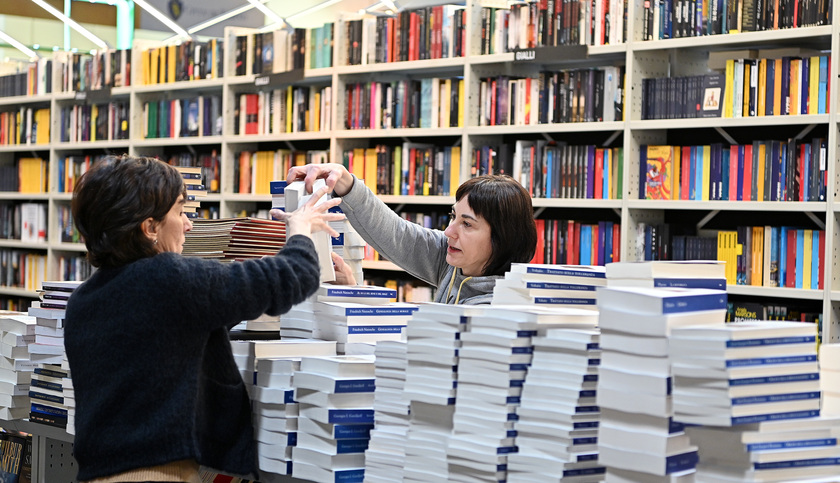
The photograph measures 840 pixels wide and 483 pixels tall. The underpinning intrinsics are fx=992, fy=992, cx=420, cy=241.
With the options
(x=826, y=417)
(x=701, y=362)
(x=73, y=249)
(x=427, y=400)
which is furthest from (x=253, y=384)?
(x=73, y=249)

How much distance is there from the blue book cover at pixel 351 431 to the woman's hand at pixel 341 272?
56cm

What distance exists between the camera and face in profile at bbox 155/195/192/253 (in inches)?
77.0

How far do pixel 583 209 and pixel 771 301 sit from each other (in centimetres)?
109

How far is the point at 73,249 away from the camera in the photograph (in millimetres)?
6863

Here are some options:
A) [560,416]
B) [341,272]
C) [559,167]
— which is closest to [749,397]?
[560,416]

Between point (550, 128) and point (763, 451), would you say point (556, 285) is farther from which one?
point (550, 128)

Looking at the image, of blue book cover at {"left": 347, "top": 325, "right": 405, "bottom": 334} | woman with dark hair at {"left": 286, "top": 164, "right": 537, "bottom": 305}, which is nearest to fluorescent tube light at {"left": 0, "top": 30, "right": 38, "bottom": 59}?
woman with dark hair at {"left": 286, "top": 164, "right": 537, "bottom": 305}

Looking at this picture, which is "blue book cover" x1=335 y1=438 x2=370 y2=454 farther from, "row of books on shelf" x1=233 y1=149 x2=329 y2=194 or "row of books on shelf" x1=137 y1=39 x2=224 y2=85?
"row of books on shelf" x1=137 y1=39 x2=224 y2=85

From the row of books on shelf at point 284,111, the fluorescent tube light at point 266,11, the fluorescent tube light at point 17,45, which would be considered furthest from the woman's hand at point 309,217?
the fluorescent tube light at point 17,45

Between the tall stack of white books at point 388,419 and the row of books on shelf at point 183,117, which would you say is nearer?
the tall stack of white books at point 388,419

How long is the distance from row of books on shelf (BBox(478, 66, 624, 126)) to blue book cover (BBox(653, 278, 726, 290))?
266cm

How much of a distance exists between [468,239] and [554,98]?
219 cm

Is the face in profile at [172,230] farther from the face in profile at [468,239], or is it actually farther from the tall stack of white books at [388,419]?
the face in profile at [468,239]

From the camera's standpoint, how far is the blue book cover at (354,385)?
2.01 m
